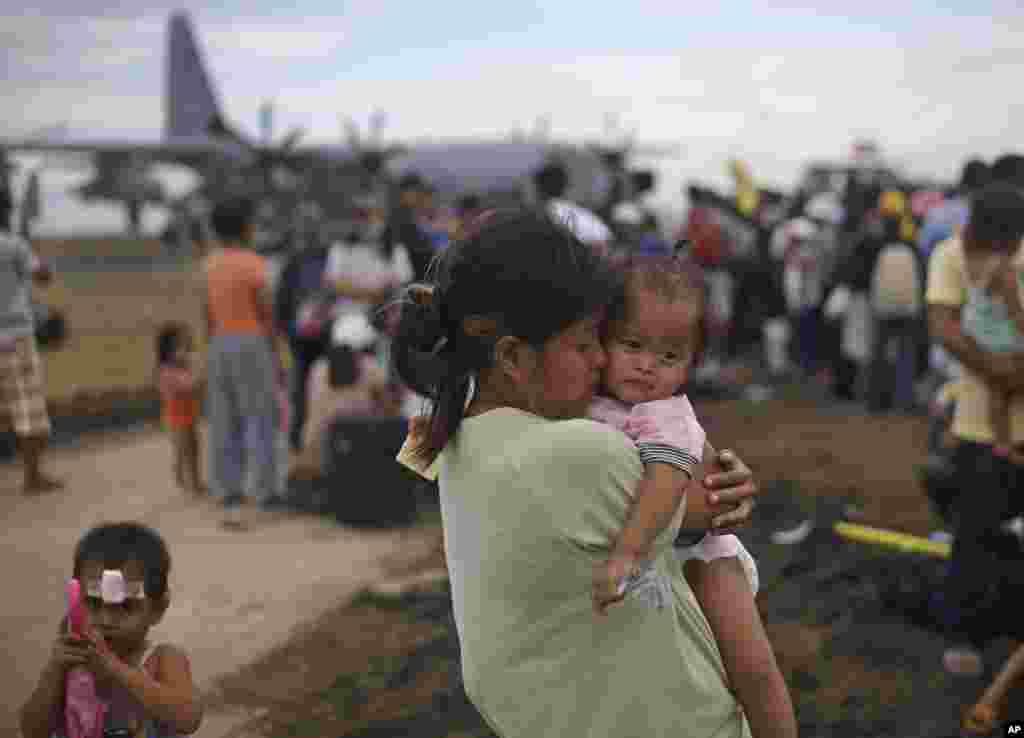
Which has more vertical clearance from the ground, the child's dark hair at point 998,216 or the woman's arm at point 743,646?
the child's dark hair at point 998,216

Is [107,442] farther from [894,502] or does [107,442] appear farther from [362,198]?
[894,502]

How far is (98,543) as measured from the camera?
2404mm

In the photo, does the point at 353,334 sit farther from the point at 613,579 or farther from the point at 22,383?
the point at 613,579

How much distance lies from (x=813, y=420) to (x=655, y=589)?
9.46 m

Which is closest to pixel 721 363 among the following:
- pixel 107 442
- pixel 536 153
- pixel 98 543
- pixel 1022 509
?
pixel 107 442

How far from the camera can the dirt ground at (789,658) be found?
389 centimetres

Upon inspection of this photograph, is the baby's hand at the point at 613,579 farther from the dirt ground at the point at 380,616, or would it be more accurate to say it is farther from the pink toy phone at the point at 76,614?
the dirt ground at the point at 380,616

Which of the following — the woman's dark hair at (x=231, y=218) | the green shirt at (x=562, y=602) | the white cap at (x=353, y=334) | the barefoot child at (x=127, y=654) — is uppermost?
the green shirt at (x=562, y=602)

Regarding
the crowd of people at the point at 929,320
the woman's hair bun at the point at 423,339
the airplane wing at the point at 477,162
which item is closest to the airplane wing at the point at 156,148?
the airplane wing at the point at 477,162

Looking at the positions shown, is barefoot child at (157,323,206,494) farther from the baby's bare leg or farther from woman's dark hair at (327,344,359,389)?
the baby's bare leg

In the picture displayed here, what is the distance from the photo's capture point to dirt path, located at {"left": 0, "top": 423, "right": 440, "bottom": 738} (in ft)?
14.9

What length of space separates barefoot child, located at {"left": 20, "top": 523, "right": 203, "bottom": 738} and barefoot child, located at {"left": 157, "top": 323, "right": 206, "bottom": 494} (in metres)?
5.25

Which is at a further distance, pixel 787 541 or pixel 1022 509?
pixel 787 541

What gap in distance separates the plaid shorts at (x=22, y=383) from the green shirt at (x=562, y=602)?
5.82 m
